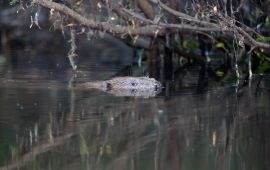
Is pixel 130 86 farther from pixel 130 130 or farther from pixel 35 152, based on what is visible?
pixel 35 152

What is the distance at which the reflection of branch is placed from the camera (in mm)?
6402

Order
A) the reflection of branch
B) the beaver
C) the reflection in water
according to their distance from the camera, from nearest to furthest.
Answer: the reflection of branch < the reflection in water < the beaver

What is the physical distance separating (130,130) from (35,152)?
1285mm

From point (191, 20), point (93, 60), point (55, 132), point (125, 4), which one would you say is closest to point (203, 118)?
point (55, 132)

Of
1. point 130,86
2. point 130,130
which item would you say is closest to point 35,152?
point 130,130

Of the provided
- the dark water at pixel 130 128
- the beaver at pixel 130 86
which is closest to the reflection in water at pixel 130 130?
the dark water at pixel 130 128

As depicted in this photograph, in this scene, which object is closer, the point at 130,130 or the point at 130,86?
the point at 130,130

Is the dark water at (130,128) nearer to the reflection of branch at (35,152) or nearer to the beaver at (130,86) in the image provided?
the reflection of branch at (35,152)

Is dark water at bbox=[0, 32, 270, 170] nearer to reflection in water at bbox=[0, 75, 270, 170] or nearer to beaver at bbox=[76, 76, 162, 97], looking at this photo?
reflection in water at bbox=[0, 75, 270, 170]

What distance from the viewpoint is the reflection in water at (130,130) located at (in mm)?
6652

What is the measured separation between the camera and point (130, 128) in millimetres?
7926

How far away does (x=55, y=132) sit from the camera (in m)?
7.59

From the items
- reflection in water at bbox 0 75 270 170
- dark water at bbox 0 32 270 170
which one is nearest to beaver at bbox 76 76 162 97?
dark water at bbox 0 32 270 170

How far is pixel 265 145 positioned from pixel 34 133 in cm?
217
